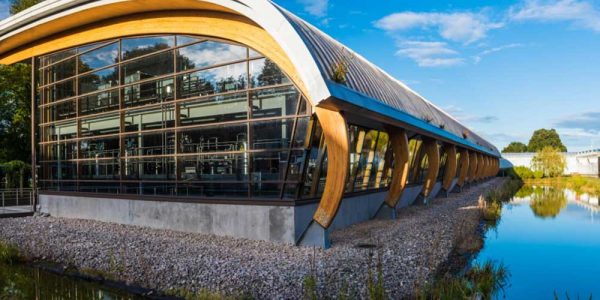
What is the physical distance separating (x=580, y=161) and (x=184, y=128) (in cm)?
8245

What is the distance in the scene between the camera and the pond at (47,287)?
9805mm

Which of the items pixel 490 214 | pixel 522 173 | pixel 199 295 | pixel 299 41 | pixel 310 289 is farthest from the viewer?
pixel 522 173

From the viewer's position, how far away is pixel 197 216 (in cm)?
1534

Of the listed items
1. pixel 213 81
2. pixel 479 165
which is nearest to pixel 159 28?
pixel 213 81

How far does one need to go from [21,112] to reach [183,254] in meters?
30.5

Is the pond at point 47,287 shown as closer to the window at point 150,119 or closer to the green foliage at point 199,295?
the green foliage at point 199,295

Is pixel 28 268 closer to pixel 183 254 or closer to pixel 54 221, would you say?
pixel 183 254

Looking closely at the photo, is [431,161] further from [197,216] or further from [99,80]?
[99,80]

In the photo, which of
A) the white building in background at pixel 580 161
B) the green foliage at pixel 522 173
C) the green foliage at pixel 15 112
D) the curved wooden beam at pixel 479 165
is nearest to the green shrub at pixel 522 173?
the green foliage at pixel 522 173

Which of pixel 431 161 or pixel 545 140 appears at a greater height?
pixel 545 140

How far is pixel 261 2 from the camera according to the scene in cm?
1301

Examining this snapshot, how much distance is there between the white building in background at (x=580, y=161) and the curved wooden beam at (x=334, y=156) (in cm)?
7207

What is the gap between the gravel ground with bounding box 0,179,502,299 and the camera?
9.13 m

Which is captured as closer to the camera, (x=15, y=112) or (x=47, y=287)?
(x=47, y=287)
